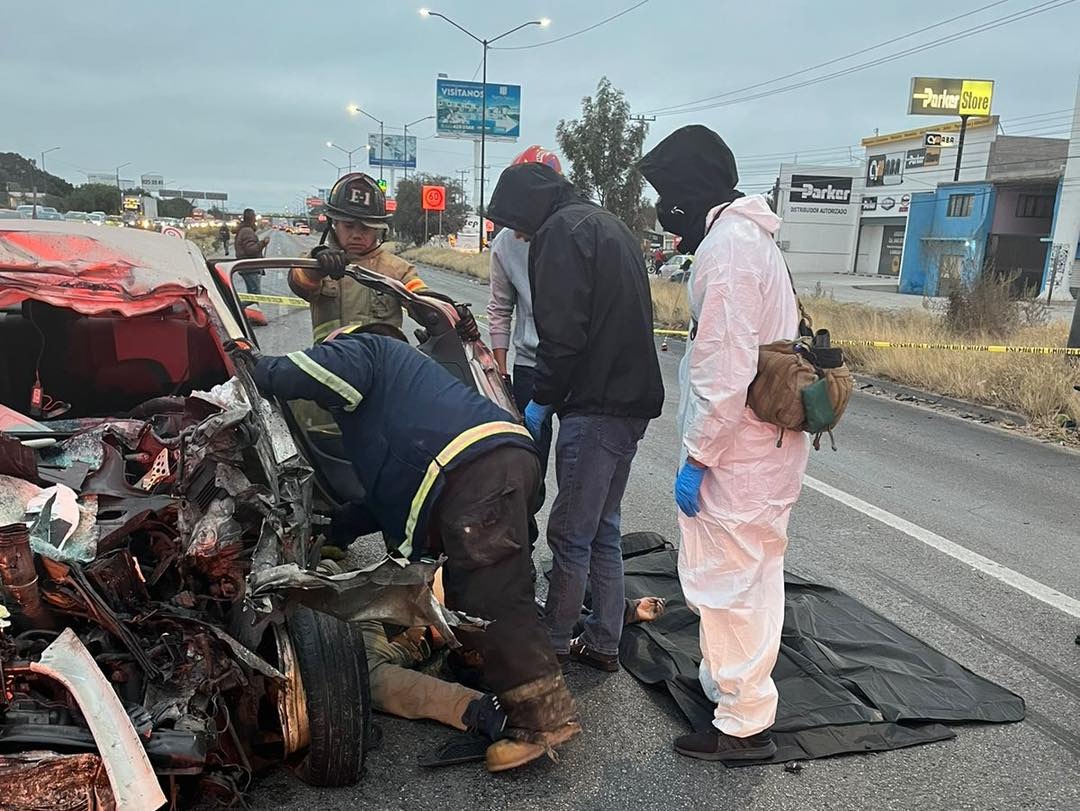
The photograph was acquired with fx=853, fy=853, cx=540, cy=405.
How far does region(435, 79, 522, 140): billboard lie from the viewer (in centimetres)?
4544

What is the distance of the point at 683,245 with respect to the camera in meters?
3.17

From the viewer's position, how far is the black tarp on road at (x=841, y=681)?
3033 mm

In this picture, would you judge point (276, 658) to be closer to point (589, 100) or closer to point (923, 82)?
point (589, 100)

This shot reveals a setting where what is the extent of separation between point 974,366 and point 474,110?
41.2m

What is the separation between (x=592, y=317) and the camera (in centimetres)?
313

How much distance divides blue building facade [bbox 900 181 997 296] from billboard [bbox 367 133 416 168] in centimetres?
3903

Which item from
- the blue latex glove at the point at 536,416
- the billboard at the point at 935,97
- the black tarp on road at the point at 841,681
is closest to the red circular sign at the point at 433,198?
the billboard at the point at 935,97

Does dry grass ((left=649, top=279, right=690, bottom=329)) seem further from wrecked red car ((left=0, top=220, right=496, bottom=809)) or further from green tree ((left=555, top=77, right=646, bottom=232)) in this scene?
wrecked red car ((left=0, top=220, right=496, bottom=809))

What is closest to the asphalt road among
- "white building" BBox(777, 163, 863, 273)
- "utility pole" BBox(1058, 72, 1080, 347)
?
"utility pole" BBox(1058, 72, 1080, 347)

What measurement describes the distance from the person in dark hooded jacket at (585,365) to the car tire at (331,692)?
38.6 inches

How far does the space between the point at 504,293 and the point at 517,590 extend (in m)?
2.42

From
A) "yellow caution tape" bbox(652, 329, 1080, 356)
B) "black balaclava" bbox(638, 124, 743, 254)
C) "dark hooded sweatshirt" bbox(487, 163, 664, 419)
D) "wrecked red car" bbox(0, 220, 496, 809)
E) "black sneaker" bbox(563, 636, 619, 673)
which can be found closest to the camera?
"wrecked red car" bbox(0, 220, 496, 809)

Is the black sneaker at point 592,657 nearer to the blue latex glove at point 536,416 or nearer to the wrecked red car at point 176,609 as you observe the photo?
the blue latex glove at point 536,416

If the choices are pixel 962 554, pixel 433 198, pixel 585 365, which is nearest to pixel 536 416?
pixel 585 365
